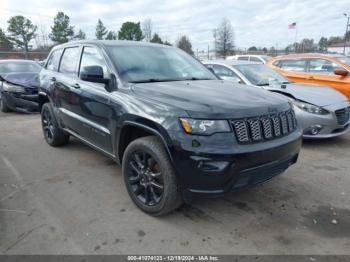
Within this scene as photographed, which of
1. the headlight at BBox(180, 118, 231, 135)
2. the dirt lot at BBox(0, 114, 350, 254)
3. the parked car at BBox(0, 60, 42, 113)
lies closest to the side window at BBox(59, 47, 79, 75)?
the dirt lot at BBox(0, 114, 350, 254)

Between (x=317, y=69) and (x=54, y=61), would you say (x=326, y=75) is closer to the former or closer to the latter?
(x=317, y=69)

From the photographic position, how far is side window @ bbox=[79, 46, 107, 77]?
350cm

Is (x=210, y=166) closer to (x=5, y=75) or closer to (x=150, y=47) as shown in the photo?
(x=150, y=47)

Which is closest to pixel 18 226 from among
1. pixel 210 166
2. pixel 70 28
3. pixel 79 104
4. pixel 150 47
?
pixel 79 104

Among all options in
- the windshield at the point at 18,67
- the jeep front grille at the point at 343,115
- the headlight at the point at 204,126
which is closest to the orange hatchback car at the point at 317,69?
the jeep front grille at the point at 343,115

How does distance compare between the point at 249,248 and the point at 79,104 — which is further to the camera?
the point at 79,104

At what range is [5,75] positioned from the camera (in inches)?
326

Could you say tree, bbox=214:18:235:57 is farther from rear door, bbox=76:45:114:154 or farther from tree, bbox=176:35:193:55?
rear door, bbox=76:45:114:154

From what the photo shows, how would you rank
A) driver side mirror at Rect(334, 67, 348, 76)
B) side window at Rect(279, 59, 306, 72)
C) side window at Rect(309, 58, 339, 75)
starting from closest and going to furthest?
driver side mirror at Rect(334, 67, 348, 76)
side window at Rect(309, 58, 339, 75)
side window at Rect(279, 59, 306, 72)

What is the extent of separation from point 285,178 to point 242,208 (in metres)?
1.06

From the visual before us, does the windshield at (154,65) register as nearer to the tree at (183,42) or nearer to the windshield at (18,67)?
the windshield at (18,67)

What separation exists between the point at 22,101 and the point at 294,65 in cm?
749

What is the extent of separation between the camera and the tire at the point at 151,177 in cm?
267

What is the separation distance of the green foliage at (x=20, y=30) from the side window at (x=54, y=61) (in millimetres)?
55930
